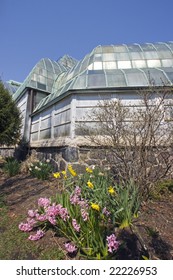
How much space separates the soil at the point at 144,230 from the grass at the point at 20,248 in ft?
0.44

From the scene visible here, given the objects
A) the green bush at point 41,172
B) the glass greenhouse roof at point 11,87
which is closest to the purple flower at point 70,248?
the green bush at point 41,172

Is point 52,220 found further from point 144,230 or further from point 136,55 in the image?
point 136,55

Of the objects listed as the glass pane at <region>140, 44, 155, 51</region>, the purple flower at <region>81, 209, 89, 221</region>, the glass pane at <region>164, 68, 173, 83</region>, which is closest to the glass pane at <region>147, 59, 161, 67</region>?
the glass pane at <region>164, 68, 173, 83</region>

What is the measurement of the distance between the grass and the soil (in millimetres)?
133

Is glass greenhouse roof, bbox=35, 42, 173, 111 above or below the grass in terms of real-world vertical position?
above

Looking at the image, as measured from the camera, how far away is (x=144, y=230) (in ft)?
9.21

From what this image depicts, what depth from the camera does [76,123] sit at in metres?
6.79

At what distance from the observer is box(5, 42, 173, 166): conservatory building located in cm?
678

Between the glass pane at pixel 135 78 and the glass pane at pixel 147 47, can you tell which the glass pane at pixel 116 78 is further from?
the glass pane at pixel 147 47

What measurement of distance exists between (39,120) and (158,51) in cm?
710

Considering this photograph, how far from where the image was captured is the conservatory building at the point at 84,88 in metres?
6.78

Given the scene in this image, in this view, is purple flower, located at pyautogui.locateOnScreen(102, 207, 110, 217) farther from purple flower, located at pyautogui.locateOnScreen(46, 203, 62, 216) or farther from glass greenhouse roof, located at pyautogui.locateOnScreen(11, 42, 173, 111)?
glass greenhouse roof, located at pyautogui.locateOnScreen(11, 42, 173, 111)
